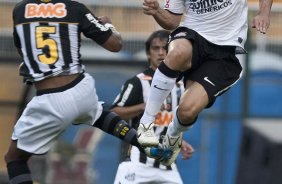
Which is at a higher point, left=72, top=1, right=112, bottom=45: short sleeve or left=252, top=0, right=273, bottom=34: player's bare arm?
left=252, top=0, right=273, bottom=34: player's bare arm

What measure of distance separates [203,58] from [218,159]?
537 centimetres

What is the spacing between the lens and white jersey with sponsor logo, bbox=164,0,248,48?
27.4ft

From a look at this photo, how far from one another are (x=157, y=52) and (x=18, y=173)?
2.12m

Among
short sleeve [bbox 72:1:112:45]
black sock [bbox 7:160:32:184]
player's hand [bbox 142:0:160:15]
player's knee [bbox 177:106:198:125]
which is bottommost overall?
black sock [bbox 7:160:32:184]

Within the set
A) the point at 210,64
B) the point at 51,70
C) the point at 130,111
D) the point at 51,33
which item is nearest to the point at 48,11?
the point at 51,33

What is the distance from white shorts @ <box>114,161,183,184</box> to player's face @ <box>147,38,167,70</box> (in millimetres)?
993

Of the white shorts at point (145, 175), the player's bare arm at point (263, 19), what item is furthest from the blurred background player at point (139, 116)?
the player's bare arm at point (263, 19)

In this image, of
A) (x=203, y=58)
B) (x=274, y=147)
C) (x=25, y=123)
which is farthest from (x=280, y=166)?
(x=25, y=123)

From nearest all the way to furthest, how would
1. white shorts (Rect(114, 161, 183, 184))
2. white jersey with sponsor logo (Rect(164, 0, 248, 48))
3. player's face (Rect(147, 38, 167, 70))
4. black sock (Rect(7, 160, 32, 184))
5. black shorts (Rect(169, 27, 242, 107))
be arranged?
black shorts (Rect(169, 27, 242, 107)) → white jersey with sponsor logo (Rect(164, 0, 248, 48)) → black sock (Rect(7, 160, 32, 184)) → white shorts (Rect(114, 161, 183, 184)) → player's face (Rect(147, 38, 167, 70))

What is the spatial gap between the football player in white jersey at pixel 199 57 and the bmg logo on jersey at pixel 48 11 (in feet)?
2.20

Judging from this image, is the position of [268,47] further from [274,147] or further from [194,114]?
[194,114]

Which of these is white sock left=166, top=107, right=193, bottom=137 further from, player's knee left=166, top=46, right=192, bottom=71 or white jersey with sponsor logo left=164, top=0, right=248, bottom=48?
white jersey with sponsor logo left=164, top=0, right=248, bottom=48

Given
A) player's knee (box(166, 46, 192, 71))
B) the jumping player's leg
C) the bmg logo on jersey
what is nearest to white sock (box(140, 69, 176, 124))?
player's knee (box(166, 46, 192, 71))

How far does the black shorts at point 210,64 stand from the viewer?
824 centimetres
